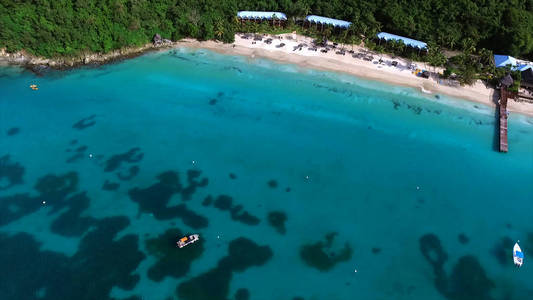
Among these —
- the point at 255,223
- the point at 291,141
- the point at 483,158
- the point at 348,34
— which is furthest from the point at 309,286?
the point at 348,34

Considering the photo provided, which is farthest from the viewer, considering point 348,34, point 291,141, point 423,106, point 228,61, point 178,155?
point 348,34

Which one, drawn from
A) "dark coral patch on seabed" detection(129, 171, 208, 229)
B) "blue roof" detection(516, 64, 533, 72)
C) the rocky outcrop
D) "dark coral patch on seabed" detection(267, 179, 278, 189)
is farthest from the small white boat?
the rocky outcrop

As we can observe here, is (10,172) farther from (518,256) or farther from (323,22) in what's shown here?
(518,256)

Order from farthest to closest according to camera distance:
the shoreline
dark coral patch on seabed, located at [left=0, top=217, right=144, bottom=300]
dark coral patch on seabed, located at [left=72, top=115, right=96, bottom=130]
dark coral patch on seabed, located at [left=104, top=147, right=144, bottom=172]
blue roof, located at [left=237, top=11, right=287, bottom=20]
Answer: blue roof, located at [left=237, top=11, right=287, bottom=20], the shoreline, dark coral patch on seabed, located at [left=72, top=115, right=96, bottom=130], dark coral patch on seabed, located at [left=104, top=147, right=144, bottom=172], dark coral patch on seabed, located at [left=0, top=217, right=144, bottom=300]

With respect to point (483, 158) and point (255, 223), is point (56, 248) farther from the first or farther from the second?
point (483, 158)

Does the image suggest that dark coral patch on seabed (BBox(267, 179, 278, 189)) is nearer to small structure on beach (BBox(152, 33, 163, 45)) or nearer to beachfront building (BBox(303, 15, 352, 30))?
small structure on beach (BBox(152, 33, 163, 45))

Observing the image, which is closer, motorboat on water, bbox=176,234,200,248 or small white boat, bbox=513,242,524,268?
motorboat on water, bbox=176,234,200,248

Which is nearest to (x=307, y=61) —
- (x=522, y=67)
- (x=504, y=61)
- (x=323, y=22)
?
(x=323, y=22)
